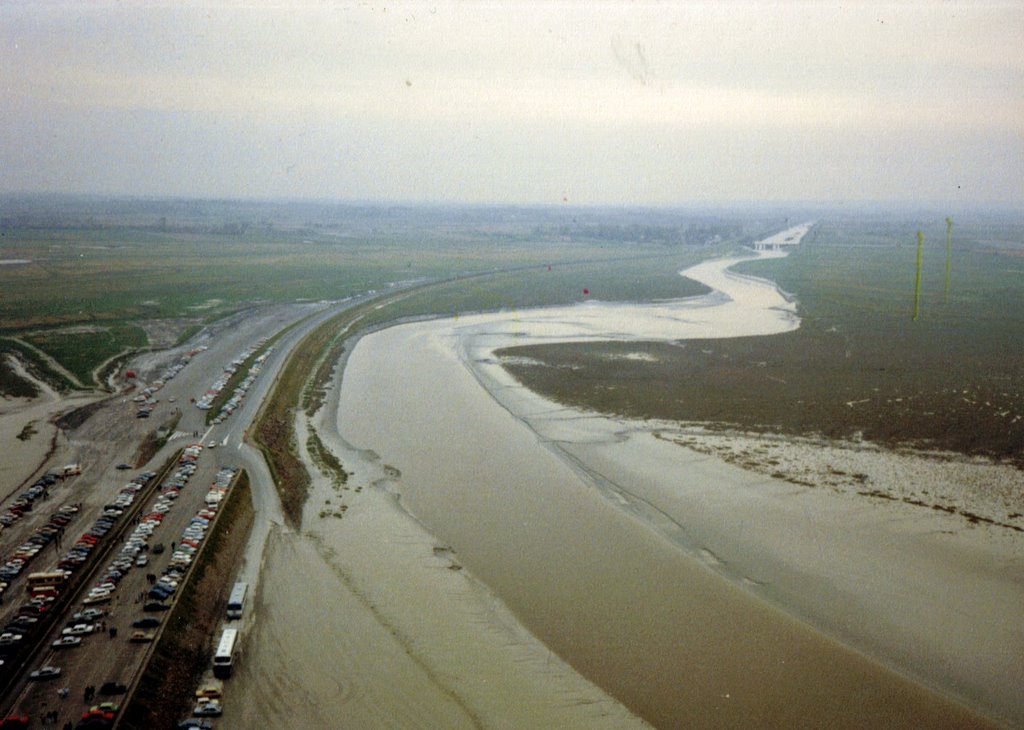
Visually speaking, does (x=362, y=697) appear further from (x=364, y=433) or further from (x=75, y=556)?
(x=364, y=433)

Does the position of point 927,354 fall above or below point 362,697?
above

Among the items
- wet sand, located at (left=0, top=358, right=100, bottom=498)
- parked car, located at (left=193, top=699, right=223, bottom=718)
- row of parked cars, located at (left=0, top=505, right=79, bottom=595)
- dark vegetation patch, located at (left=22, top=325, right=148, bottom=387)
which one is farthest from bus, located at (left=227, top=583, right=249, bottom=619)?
dark vegetation patch, located at (left=22, top=325, right=148, bottom=387)

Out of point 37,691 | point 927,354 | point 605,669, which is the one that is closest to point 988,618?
point 605,669

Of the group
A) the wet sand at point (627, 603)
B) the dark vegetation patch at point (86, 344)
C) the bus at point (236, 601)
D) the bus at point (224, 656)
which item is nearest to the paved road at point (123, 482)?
the bus at point (236, 601)

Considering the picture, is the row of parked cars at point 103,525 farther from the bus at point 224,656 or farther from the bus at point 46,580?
the bus at point 224,656

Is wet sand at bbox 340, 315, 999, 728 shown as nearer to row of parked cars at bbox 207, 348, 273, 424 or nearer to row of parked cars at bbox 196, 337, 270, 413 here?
row of parked cars at bbox 207, 348, 273, 424

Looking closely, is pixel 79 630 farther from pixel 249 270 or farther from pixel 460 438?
pixel 249 270
